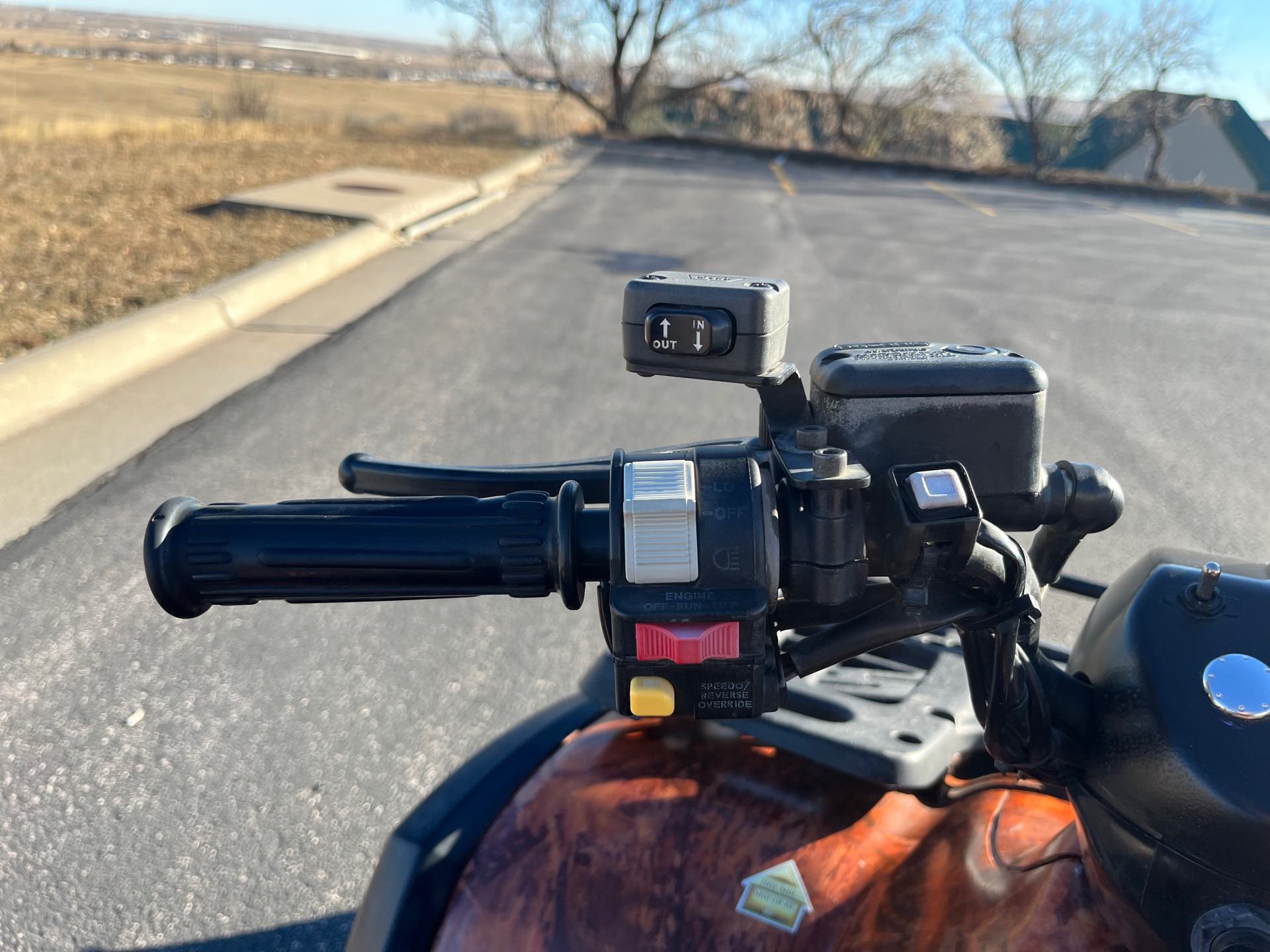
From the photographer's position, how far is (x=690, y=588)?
2.57ft

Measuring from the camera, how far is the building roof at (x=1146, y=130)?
33.3 meters

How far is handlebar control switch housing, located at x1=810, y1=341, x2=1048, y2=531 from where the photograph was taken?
921 millimetres

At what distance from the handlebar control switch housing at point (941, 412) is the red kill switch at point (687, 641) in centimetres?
25

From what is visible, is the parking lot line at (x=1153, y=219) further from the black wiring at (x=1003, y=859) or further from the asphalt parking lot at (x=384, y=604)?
the black wiring at (x=1003, y=859)

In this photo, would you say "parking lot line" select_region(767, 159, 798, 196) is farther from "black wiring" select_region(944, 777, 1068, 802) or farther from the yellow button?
the yellow button

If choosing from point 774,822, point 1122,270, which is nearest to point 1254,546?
point 774,822

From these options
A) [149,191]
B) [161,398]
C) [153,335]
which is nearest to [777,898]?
[161,398]

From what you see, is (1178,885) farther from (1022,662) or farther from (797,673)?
(797,673)

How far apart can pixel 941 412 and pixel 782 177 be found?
2204 cm

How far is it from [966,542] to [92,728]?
9.02 feet

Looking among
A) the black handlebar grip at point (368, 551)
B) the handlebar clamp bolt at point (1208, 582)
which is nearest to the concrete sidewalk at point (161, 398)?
the black handlebar grip at point (368, 551)

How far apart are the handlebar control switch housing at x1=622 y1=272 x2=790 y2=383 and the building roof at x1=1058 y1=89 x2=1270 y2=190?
126ft

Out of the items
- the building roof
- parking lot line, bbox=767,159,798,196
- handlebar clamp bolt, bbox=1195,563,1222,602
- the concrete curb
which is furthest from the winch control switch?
the building roof

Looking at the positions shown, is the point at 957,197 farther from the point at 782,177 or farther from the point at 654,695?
the point at 654,695
